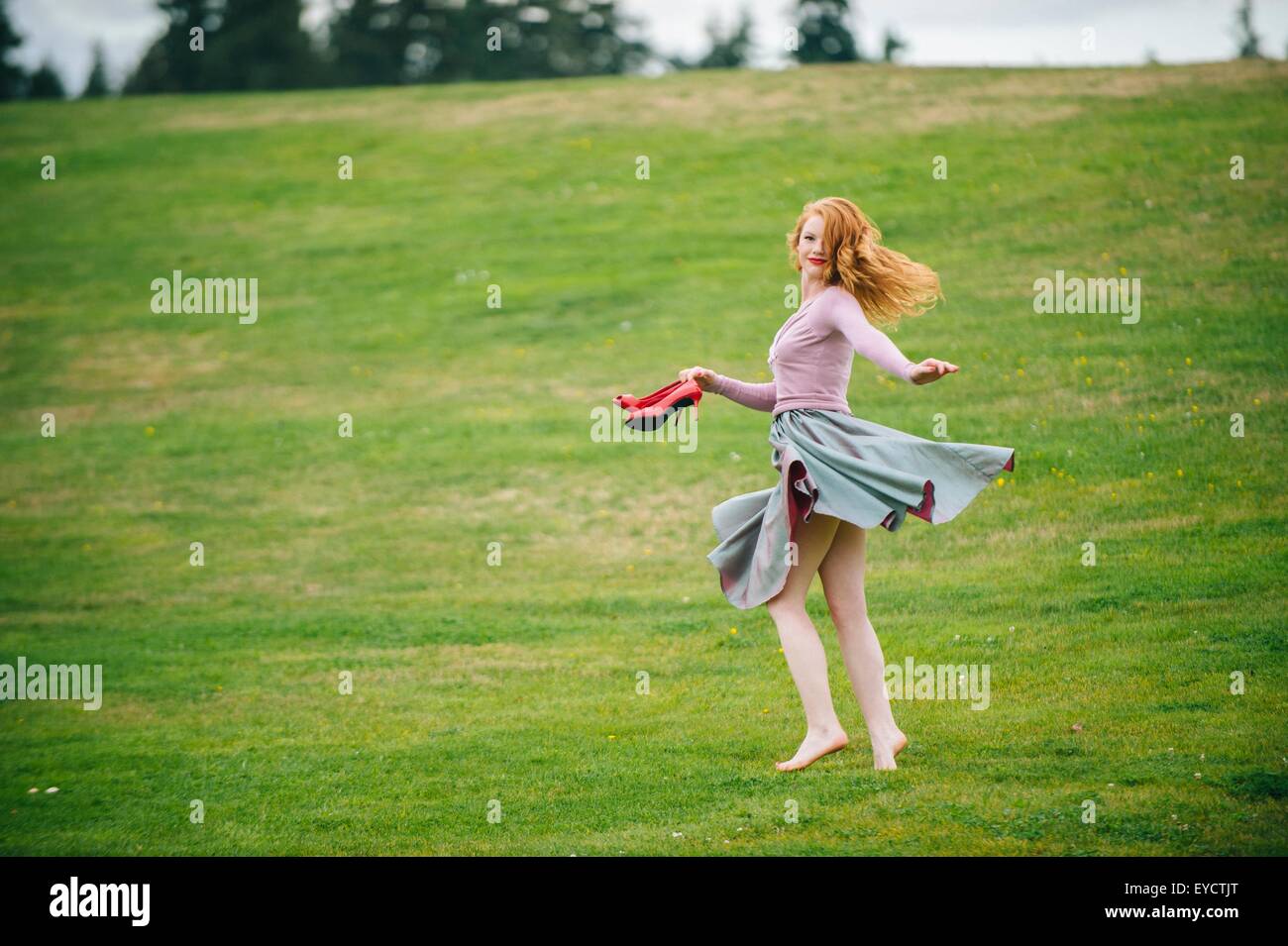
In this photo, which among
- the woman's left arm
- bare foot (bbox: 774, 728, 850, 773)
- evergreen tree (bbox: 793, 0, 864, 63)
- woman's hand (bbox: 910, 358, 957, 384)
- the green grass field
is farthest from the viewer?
evergreen tree (bbox: 793, 0, 864, 63)

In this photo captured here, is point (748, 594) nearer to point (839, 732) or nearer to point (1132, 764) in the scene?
point (839, 732)

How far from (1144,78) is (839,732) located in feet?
79.0

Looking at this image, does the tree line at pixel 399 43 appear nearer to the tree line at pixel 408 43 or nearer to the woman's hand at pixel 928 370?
the tree line at pixel 408 43

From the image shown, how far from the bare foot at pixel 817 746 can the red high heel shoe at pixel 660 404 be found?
1966mm

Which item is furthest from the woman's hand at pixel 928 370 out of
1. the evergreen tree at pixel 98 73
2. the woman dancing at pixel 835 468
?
the evergreen tree at pixel 98 73

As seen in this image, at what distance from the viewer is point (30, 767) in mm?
8828

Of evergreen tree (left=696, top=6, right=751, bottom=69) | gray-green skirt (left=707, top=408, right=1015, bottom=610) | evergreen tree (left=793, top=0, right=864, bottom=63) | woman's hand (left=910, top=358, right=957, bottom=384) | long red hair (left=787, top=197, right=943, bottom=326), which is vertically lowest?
gray-green skirt (left=707, top=408, right=1015, bottom=610)

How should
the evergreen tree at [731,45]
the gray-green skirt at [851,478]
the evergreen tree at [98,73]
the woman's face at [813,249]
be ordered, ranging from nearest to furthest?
the gray-green skirt at [851,478] < the woman's face at [813,249] < the evergreen tree at [731,45] < the evergreen tree at [98,73]

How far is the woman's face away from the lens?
21.9 ft

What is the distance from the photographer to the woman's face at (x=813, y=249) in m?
6.69

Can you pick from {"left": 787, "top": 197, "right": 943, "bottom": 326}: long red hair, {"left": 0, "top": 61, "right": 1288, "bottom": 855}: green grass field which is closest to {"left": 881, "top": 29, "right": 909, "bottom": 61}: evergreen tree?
{"left": 0, "top": 61, "right": 1288, "bottom": 855}: green grass field

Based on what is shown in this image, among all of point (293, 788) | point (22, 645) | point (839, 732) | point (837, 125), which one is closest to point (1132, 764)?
point (839, 732)

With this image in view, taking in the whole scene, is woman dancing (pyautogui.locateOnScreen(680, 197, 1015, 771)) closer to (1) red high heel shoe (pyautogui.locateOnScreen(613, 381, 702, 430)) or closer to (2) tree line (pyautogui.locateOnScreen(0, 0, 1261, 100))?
(1) red high heel shoe (pyautogui.locateOnScreen(613, 381, 702, 430))

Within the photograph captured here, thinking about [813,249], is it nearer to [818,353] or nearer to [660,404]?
[818,353]
